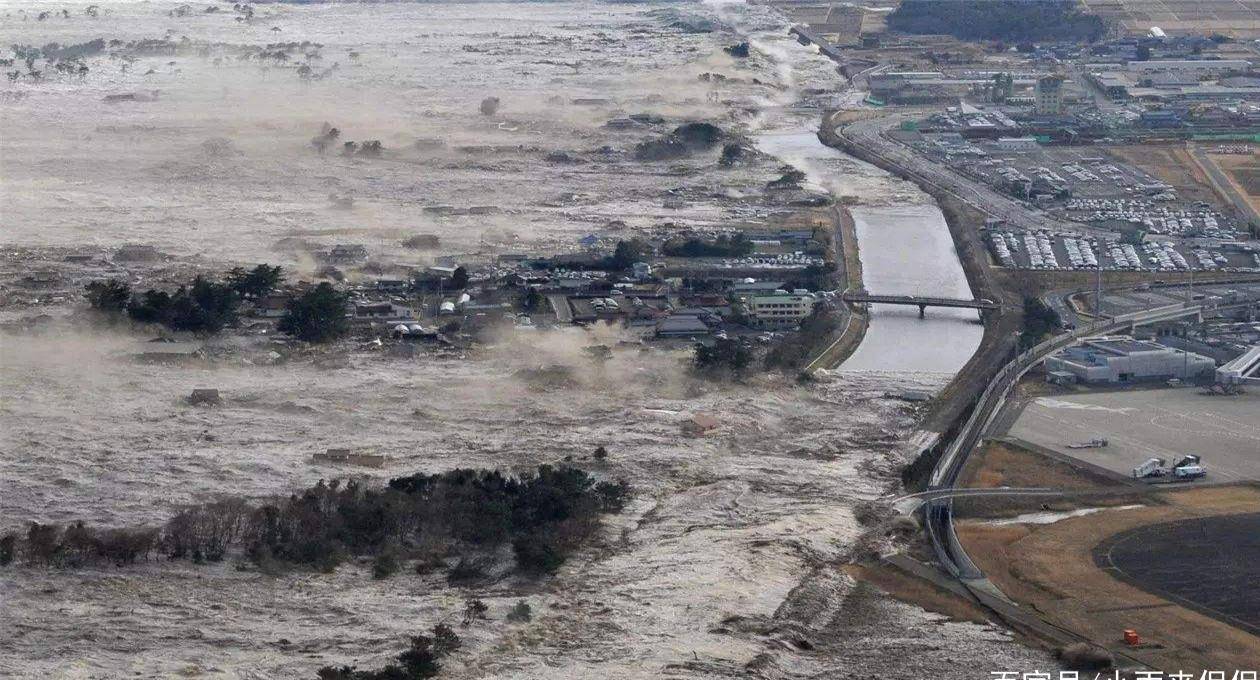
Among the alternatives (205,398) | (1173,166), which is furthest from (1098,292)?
(205,398)

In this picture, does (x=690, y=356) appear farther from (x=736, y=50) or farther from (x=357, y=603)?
(x=736, y=50)

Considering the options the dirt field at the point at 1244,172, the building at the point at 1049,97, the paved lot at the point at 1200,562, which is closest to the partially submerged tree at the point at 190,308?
the paved lot at the point at 1200,562

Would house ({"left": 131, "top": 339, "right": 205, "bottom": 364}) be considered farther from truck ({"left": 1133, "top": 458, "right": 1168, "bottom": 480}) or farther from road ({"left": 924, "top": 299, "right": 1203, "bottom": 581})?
truck ({"left": 1133, "top": 458, "right": 1168, "bottom": 480})

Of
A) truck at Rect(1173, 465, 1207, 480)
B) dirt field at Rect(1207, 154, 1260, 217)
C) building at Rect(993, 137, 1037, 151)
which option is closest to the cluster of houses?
truck at Rect(1173, 465, 1207, 480)

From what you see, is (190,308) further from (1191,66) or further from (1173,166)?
(1191,66)

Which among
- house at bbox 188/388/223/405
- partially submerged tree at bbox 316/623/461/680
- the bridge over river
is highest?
partially submerged tree at bbox 316/623/461/680

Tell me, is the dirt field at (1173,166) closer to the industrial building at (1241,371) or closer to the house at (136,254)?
the industrial building at (1241,371)

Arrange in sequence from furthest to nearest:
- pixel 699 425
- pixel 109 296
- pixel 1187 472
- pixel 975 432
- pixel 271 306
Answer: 1. pixel 271 306
2. pixel 109 296
3. pixel 699 425
4. pixel 975 432
5. pixel 1187 472
